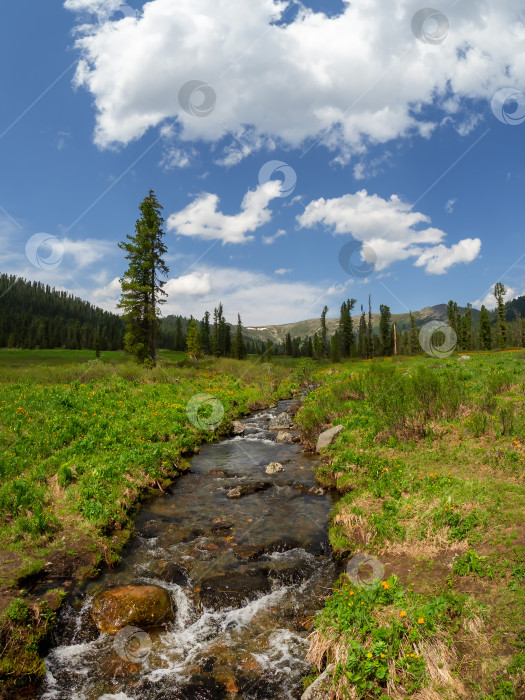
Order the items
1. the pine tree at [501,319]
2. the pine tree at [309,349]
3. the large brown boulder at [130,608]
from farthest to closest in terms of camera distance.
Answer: the pine tree at [309,349] → the pine tree at [501,319] → the large brown boulder at [130,608]

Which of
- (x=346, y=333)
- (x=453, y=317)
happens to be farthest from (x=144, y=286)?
(x=453, y=317)

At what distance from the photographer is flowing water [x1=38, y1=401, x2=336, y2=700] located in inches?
201

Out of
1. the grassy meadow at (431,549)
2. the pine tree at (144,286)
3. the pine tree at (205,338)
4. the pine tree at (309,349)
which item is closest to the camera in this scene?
the grassy meadow at (431,549)

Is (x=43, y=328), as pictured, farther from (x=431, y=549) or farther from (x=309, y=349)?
(x=431, y=549)

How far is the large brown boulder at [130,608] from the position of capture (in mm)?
6066

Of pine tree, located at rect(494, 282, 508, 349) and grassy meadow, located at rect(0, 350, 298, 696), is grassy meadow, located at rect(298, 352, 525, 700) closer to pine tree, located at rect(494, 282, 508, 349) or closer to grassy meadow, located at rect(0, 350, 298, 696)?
grassy meadow, located at rect(0, 350, 298, 696)

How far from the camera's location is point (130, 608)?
6.24 meters

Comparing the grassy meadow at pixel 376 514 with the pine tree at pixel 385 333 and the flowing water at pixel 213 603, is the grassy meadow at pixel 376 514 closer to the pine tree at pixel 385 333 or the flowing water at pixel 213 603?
the flowing water at pixel 213 603

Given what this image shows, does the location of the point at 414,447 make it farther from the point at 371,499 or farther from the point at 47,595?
the point at 47,595

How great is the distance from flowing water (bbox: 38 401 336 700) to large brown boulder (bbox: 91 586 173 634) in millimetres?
150

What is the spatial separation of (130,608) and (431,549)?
206 inches

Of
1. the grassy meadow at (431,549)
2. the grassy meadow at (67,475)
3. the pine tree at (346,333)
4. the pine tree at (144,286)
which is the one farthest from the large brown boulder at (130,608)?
the pine tree at (346,333)

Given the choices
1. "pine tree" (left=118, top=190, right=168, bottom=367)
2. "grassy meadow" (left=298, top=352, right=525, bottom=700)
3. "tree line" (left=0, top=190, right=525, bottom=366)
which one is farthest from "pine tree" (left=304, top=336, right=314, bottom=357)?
"grassy meadow" (left=298, top=352, right=525, bottom=700)

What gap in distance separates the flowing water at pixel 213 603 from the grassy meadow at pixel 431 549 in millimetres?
662
